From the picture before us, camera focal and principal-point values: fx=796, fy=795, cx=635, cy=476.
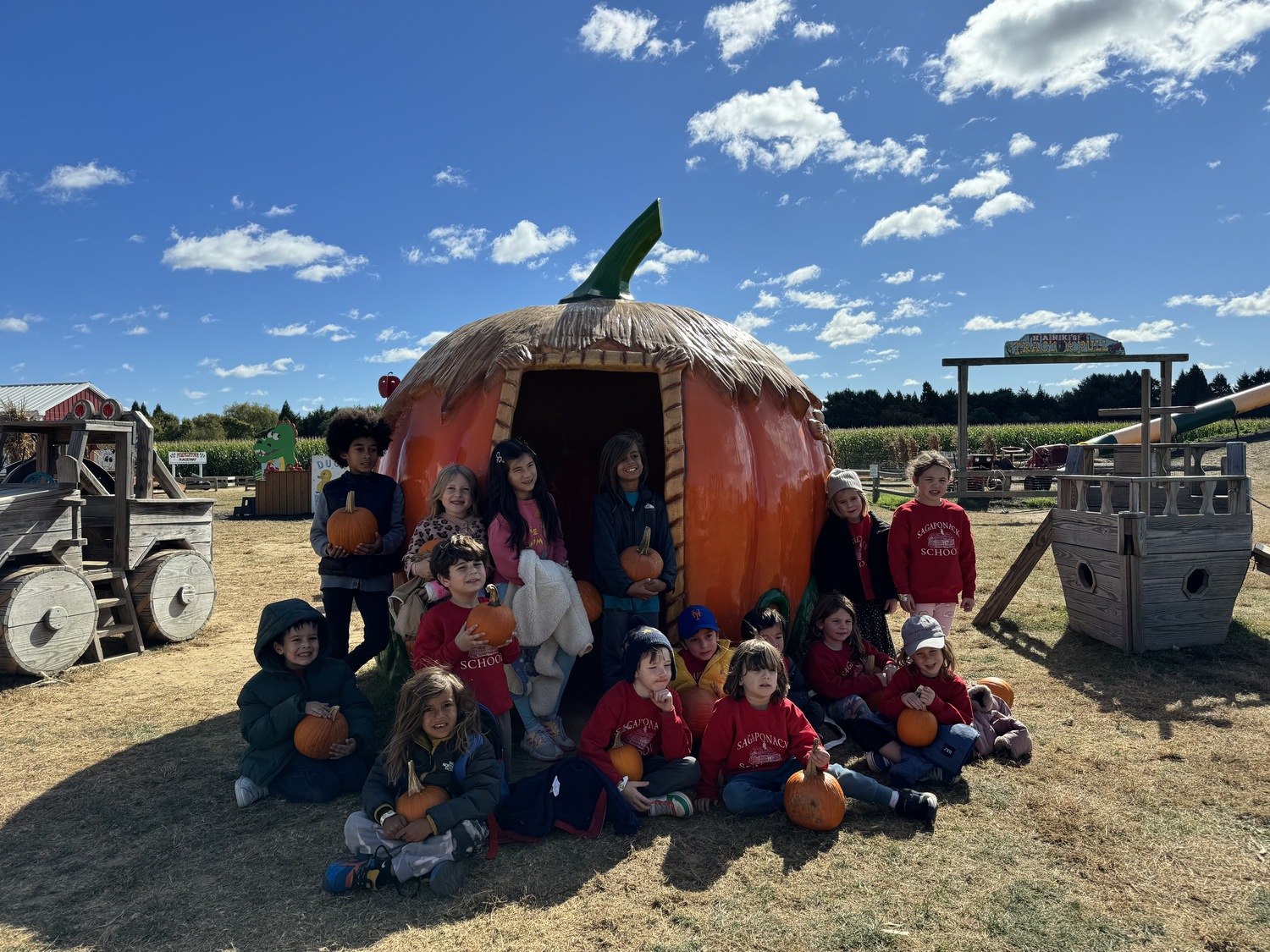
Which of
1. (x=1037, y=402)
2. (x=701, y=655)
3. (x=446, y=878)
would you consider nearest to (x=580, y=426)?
(x=701, y=655)

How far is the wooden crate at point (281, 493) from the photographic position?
1947 centimetres

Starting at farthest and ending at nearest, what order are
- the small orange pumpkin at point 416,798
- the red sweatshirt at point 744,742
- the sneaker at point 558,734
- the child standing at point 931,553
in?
the child standing at point 931,553
the sneaker at point 558,734
the red sweatshirt at point 744,742
the small orange pumpkin at point 416,798

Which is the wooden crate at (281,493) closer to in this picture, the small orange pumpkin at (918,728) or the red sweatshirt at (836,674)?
the red sweatshirt at (836,674)

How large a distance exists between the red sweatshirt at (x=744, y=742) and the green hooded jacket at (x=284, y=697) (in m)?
1.76

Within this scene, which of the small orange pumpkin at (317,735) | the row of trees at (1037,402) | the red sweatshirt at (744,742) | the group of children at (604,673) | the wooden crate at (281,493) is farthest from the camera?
the row of trees at (1037,402)

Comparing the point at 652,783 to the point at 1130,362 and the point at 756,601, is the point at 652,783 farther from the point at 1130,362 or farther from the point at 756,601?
the point at 1130,362

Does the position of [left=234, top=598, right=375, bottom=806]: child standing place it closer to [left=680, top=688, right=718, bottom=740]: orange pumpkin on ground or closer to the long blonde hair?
the long blonde hair

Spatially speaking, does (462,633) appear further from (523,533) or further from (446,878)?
(446,878)

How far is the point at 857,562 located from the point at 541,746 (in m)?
2.35

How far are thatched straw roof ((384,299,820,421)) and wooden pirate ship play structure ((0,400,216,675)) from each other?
9.89 ft

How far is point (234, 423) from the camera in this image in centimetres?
5725

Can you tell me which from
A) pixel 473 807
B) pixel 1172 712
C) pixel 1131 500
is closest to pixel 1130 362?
pixel 1131 500

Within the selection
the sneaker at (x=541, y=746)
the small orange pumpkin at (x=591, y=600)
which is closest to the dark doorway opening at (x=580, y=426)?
the small orange pumpkin at (x=591, y=600)

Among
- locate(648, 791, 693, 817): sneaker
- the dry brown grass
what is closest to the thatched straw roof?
the dry brown grass
